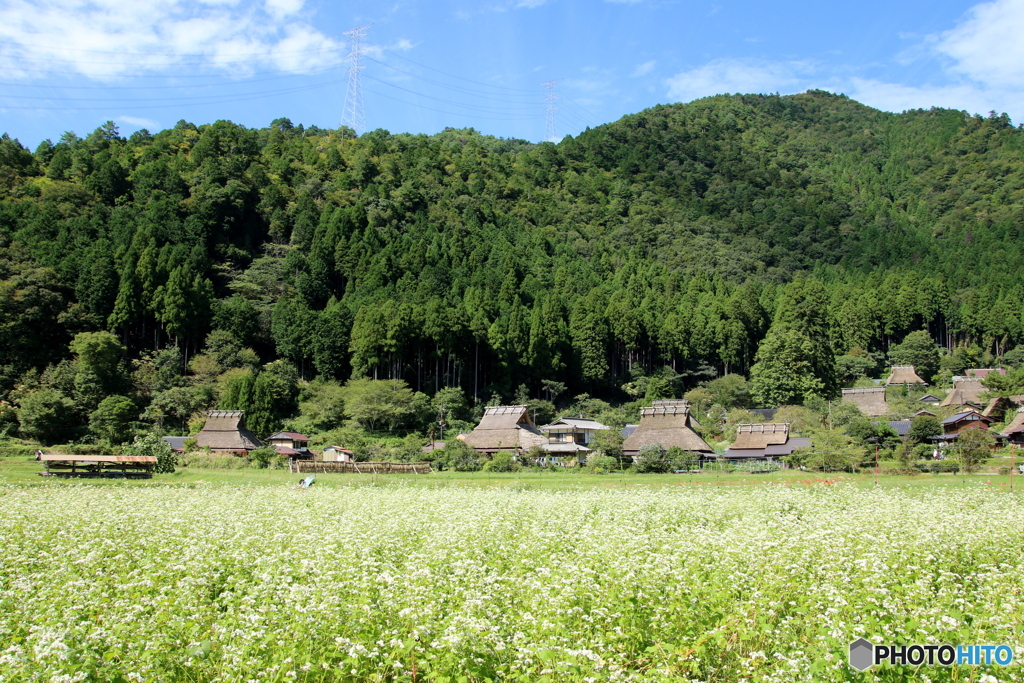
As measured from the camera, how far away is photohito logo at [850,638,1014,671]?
5789 millimetres

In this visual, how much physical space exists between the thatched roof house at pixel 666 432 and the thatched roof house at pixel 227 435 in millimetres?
19461

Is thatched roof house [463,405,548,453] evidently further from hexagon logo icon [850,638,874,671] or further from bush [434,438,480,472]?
hexagon logo icon [850,638,874,671]

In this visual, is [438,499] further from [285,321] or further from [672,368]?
[672,368]

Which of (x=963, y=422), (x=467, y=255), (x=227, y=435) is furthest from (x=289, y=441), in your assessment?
(x=963, y=422)

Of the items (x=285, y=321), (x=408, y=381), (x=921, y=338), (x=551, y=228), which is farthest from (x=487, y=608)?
(x=551, y=228)

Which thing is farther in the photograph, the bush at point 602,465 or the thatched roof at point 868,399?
the thatched roof at point 868,399

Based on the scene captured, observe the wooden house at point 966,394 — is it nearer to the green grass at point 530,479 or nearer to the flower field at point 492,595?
the green grass at point 530,479

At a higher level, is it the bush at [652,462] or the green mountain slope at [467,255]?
the green mountain slope at [467,255]

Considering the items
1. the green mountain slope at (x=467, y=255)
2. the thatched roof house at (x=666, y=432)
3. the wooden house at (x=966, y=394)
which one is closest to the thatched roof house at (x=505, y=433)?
the thatched roof house at (x=666, y=432)

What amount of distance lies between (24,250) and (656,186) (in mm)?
85422

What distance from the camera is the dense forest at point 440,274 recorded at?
4902cm

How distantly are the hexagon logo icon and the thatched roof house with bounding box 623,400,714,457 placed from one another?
99.9ft

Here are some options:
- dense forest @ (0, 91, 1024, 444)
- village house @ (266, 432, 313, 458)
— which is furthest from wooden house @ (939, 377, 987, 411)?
village house @ (266, 432, 313, 458)

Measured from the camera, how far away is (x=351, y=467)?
31.0 m
